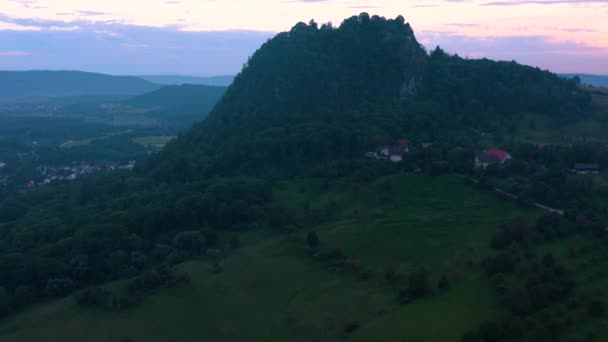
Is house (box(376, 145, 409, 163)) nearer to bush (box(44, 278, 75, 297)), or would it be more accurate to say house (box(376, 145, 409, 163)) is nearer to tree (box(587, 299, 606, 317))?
tree (box(587, 299, 606, 317))

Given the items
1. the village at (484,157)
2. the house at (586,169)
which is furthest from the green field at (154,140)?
the house at (586,169)

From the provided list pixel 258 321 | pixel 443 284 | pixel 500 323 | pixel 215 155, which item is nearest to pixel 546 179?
pixel 443 284

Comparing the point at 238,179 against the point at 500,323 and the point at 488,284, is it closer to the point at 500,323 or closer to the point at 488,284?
the point at 488,284

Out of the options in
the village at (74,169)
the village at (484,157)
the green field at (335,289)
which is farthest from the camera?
the village at (74,169)

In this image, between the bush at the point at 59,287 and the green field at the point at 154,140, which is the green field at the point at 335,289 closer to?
the bush at the point at 59,287

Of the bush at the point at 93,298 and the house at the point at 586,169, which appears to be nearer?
the bush at the point at 93,298
